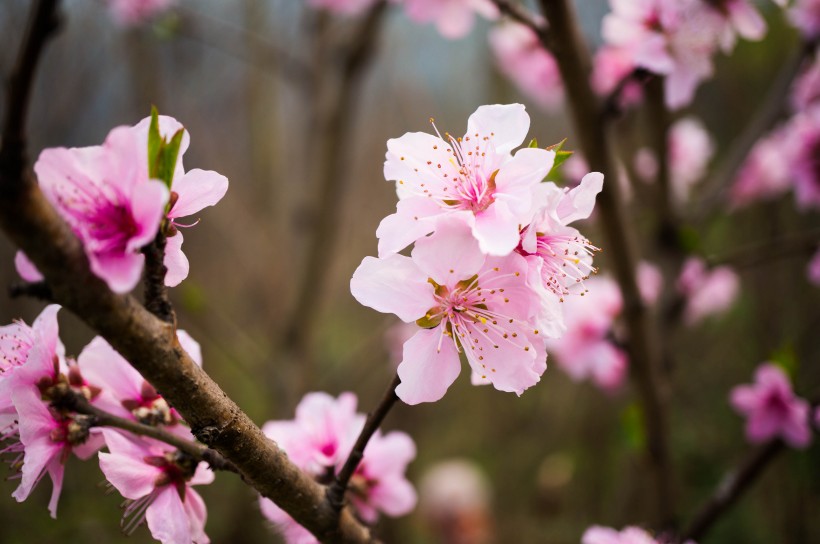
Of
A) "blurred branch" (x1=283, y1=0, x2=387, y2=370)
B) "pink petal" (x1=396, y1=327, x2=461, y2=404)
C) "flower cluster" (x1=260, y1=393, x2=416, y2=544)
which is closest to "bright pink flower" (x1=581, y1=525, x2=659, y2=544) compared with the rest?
"flower cluster" (x1=260, y1=393, x2=416, y2=544)

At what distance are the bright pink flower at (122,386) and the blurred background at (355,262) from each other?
3.42ft

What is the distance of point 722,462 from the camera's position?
311 centimetres

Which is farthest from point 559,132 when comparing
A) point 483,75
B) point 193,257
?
point 193,257

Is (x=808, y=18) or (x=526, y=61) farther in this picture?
(x=526, y=61)

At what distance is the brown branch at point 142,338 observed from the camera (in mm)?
444

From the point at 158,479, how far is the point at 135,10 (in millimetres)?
2380

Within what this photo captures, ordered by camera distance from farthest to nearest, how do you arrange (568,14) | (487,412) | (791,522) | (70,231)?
(487,412)
(791,522)
(568,14)
(70,231)

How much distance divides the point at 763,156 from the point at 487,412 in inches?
106

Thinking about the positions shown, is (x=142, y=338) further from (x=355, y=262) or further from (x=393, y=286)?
(x=355, y=262)

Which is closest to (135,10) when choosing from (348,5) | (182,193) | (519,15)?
(348,5)

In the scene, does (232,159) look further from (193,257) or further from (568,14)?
(568,14)

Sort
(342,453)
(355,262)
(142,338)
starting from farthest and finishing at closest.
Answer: (355,262)
(342,453)
(142,338)

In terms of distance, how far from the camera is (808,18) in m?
1.56

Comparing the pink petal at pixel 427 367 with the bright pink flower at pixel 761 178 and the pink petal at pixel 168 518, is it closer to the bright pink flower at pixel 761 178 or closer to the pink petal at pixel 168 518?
the pink petal at pixel 168 518
